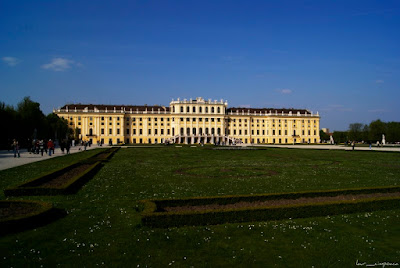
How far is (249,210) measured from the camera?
7.52 meters

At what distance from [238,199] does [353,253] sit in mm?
3477

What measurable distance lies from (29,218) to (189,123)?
8656 cm

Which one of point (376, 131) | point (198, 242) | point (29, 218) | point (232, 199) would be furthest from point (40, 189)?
point (376, 131)

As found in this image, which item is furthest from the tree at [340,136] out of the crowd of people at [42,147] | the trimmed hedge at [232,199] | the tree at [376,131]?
A: the trimmed hedge at [232,199]

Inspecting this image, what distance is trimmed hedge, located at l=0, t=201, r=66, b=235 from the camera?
6.55 metres

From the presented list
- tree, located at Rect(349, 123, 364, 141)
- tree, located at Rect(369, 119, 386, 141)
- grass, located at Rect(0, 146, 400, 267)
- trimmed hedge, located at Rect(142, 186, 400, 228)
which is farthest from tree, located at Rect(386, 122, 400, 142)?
grass, located at Rect(0, 146, 400, 267)

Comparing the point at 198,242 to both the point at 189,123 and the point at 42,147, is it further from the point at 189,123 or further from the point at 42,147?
the point at 189,123

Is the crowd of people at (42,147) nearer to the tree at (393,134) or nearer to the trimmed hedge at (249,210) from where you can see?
the trimmed hedge at (249,210)

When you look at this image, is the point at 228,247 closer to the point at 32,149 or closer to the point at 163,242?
the point at 163,242

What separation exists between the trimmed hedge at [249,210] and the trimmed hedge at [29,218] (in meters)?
2.20

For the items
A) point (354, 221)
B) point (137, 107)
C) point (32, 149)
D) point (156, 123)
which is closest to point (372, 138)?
point (156, 123)

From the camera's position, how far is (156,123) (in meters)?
93.4

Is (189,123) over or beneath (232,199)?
over

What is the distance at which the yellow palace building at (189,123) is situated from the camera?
89062 millimetres
